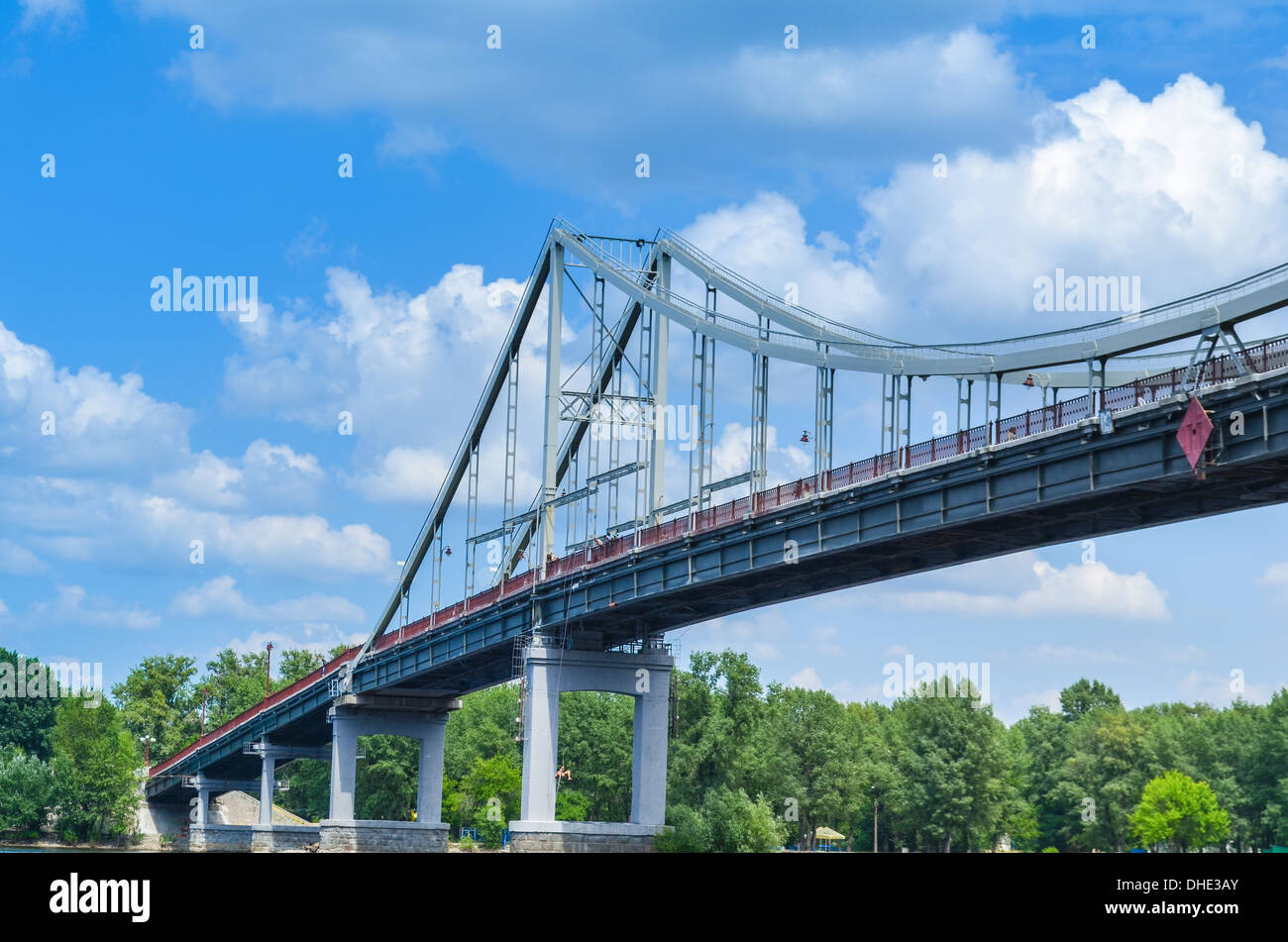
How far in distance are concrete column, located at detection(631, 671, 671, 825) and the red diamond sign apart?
4166 centimetres

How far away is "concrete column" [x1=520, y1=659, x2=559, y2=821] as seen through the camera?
3219 inches

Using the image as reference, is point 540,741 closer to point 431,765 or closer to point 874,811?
point 431,765

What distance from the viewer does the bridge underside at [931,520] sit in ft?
154

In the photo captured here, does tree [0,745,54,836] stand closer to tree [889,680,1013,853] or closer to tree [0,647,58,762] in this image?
tree [0,647,58,762]

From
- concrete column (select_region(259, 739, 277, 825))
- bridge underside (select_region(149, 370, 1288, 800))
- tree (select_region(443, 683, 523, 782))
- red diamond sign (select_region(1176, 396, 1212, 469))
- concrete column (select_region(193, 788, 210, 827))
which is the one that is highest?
red diamond sign (select_region(1176, 396, 1212, 469))

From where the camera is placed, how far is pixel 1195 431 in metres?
45.4

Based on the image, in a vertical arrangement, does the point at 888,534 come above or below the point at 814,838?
above

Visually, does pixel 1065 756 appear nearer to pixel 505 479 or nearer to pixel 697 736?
pixel 697 736

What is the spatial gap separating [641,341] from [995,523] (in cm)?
4115

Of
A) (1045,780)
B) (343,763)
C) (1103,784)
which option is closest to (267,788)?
(343,763)

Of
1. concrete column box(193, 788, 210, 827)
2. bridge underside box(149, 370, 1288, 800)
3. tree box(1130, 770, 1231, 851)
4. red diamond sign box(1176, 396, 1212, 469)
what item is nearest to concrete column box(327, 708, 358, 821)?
bridge underside box(149, 370, 1288, 800)
